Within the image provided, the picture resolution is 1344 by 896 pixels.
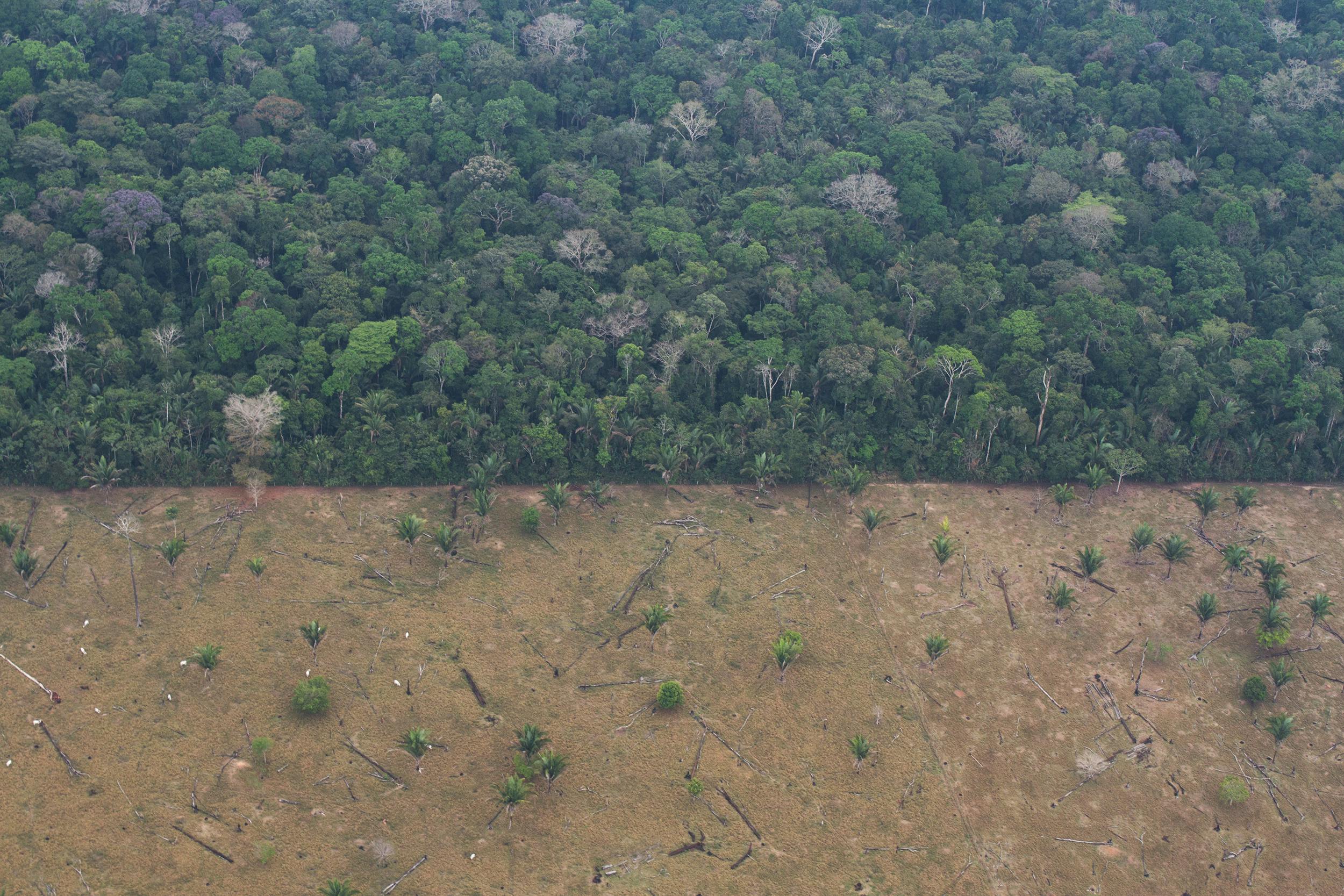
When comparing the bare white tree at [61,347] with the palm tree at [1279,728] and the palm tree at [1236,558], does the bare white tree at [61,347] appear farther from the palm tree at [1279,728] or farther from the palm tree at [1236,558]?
the palm tree at [1279,728]

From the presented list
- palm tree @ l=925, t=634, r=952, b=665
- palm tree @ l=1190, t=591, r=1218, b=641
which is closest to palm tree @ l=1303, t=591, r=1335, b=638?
palm tree @ l=1190, t=591, r=1218, b=641

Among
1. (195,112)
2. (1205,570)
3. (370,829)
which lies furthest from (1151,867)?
(195,112)

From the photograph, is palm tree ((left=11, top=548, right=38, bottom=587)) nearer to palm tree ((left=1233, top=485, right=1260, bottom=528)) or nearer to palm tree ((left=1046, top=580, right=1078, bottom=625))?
palm tree ((left=1046, top=580, right=1078, bottom=625))

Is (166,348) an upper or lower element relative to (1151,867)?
upper

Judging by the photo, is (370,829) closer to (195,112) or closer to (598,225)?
(598,225)

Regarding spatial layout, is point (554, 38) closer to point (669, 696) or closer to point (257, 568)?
point (257, 568)

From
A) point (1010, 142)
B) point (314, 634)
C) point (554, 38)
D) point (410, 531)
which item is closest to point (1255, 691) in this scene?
point (410, 531)
